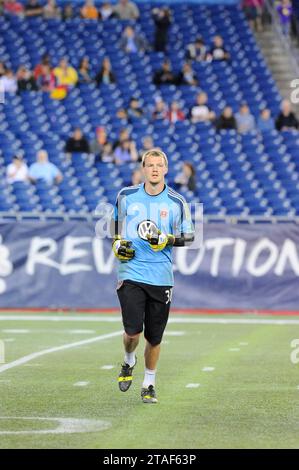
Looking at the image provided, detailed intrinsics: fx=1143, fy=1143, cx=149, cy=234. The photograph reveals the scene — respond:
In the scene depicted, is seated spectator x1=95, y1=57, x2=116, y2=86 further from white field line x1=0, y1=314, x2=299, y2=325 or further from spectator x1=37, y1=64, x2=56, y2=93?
white field line x1=0, y1=314, x2=299, y2=325

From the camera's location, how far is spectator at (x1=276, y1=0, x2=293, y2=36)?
31109mm

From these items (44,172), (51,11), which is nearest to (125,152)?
(44,172)

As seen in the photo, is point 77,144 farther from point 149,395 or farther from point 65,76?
point 149,395

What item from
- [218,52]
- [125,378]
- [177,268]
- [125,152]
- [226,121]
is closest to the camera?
[125,378]

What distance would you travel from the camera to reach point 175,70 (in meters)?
30.1

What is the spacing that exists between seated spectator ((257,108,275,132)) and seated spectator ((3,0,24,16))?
8578 mm

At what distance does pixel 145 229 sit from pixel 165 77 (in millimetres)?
20359

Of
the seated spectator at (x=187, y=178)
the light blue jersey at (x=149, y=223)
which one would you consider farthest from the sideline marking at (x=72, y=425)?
the seated spectator at (x=187, y=178)

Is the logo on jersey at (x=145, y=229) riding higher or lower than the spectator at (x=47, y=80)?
lower

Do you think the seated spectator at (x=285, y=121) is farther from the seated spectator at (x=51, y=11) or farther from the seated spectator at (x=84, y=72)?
the seated spectator at (x=51, y=11)

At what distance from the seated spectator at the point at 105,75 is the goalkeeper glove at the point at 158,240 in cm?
2045

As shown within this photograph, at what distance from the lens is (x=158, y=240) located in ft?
30.0

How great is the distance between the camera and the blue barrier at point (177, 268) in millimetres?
20656
